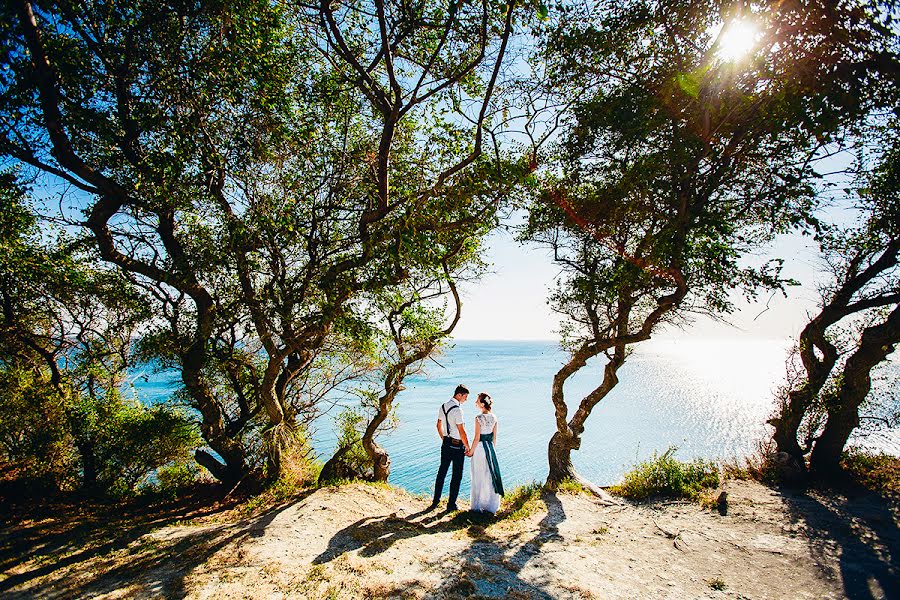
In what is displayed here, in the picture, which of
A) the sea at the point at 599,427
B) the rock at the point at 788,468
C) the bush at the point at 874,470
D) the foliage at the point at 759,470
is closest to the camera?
the bush at the point at 874,470

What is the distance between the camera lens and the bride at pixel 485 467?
8234 mm

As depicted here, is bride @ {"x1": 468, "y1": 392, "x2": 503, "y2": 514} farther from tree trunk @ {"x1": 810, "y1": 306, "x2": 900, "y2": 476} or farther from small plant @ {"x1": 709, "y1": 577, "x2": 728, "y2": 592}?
tree trunk @ {"x1": 810, "y1": 306, "x2": 900, "y2": 476}

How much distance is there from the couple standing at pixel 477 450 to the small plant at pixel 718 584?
3.88m

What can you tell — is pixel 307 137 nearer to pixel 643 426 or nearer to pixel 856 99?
pixel 856 99

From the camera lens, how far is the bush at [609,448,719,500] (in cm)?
919

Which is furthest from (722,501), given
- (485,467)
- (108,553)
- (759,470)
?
(108,553)

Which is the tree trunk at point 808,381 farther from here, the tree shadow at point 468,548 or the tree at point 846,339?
the tree shadow at point 468,548

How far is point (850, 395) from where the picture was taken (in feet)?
31.1

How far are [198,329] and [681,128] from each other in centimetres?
1201

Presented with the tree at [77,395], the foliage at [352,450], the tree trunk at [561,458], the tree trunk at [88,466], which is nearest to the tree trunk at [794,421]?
the tree trunk at [561,458]

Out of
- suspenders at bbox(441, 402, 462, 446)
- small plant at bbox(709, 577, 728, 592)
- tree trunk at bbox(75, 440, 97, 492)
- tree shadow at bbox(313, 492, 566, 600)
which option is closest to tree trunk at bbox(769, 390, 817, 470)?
tree shadow at bbox(313, 492, 566, 600)

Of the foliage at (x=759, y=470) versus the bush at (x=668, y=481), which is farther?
the foliage at (x=759, y=470)

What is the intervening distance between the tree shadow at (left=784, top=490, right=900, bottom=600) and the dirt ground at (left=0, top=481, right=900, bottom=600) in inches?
1.1

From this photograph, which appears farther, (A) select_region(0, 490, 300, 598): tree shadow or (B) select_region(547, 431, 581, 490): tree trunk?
(B) select_region(547, 431, 581, 490): tree trunk
